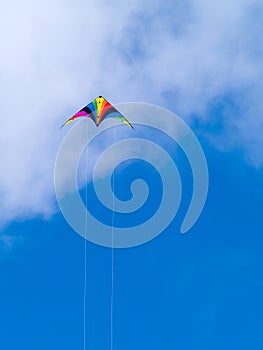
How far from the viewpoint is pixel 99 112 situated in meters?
42.8

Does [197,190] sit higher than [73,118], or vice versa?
[73,118]

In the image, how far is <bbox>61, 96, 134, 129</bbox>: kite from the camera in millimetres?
42312

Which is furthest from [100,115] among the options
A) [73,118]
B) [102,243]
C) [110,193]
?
[102,243]

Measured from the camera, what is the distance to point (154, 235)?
43.0m

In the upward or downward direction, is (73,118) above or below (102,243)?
above

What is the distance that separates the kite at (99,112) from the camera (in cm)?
4231

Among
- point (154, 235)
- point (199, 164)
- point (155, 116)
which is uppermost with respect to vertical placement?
point (155, 116)

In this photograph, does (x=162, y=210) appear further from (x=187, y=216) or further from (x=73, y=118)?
(x=73, y=118)

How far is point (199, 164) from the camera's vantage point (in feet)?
143

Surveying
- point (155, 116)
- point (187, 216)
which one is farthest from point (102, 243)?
point (155, 116)

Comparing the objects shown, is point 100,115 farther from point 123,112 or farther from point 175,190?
point 175,190

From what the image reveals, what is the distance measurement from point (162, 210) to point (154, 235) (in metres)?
1.44

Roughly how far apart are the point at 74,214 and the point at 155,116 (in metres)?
7.15

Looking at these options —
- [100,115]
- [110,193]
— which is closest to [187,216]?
[110,193]
